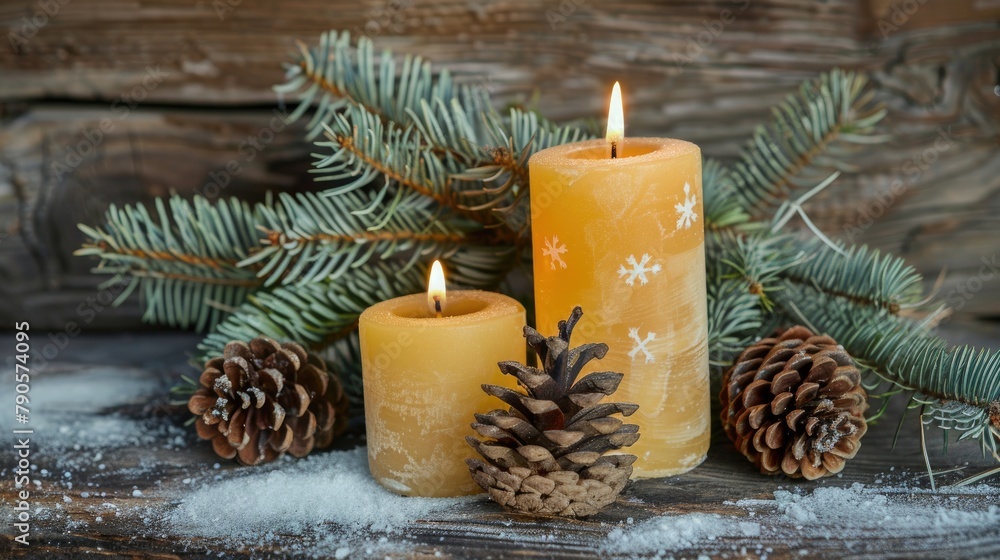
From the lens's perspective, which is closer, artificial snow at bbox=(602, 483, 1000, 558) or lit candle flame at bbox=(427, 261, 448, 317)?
artificial snow at bbox=(602, 483, 1000, 558)

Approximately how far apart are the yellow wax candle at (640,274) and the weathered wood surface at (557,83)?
0.35 metres

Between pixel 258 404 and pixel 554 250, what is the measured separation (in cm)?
30

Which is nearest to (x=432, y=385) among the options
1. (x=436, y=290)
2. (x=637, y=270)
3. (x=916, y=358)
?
(x=436, y=290)

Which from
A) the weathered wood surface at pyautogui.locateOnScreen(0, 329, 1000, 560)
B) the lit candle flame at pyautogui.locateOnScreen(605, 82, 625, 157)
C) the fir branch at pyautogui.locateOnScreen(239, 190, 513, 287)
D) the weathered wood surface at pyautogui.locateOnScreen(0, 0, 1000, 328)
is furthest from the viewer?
the weathered wood surface at pyautogui.locateOnScreen(0, 0, 1000, 328)

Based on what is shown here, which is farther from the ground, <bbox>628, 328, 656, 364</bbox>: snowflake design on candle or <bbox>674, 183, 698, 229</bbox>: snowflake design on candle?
<bbox>674, 183, 698, 229</bbox>: snowflake design on candle

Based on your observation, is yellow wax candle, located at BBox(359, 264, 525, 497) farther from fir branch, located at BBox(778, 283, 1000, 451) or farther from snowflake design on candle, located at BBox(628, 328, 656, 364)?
fir branch, located at BBox(778, 283, 1000, 451)

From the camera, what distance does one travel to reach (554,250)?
73cm

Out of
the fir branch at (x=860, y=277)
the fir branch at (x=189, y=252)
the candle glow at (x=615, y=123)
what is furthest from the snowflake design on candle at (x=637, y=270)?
the fir branch at (x=189, y=252)

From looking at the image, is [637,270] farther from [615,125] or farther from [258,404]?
[258,404]

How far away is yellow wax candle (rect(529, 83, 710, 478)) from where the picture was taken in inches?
27.8

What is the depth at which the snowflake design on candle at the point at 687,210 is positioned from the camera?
727 mm

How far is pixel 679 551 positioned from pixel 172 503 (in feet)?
1.37

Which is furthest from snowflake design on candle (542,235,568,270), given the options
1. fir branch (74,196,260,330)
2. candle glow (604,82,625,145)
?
fir branch (74,196,260,330)

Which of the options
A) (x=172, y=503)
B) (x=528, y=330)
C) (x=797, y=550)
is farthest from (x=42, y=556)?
(x=797, y=550)
